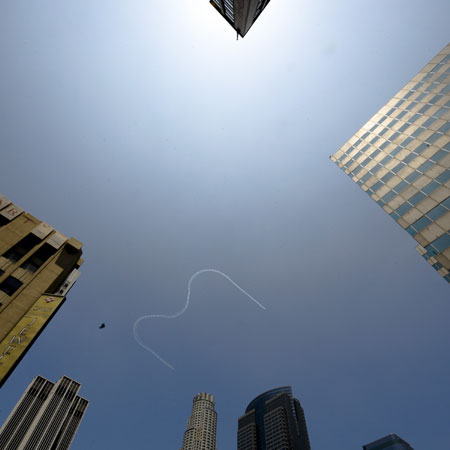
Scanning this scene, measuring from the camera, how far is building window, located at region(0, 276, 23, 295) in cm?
3600

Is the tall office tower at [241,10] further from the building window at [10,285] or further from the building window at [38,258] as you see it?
the building window at [10,285]

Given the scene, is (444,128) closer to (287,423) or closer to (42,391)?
(287,423)

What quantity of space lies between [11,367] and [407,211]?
4676 centimetres

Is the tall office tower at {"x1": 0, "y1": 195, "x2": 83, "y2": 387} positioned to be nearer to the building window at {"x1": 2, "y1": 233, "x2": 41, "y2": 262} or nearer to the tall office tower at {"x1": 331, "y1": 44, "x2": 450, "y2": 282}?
the building window at {"x1": 2, "y1": 233, "x2": 41, "y2": 262}

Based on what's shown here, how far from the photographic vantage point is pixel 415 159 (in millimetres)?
34156

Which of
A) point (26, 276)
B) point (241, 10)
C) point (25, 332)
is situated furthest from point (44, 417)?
point (241, 10)

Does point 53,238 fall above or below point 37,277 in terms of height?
above

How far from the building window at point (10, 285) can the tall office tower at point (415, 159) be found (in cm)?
4929

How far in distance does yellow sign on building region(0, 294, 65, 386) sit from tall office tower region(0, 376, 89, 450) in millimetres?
175145

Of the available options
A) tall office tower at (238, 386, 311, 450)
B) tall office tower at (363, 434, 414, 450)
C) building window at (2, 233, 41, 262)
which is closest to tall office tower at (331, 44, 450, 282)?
building window at (2, 233, 41, 262)

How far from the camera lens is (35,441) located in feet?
501

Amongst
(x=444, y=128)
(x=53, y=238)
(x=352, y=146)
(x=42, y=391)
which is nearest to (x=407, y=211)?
(x=444, y=128)

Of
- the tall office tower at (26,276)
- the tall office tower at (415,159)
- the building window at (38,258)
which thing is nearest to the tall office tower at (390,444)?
the tall office tower at (415,159)

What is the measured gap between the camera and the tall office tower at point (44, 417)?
152m
